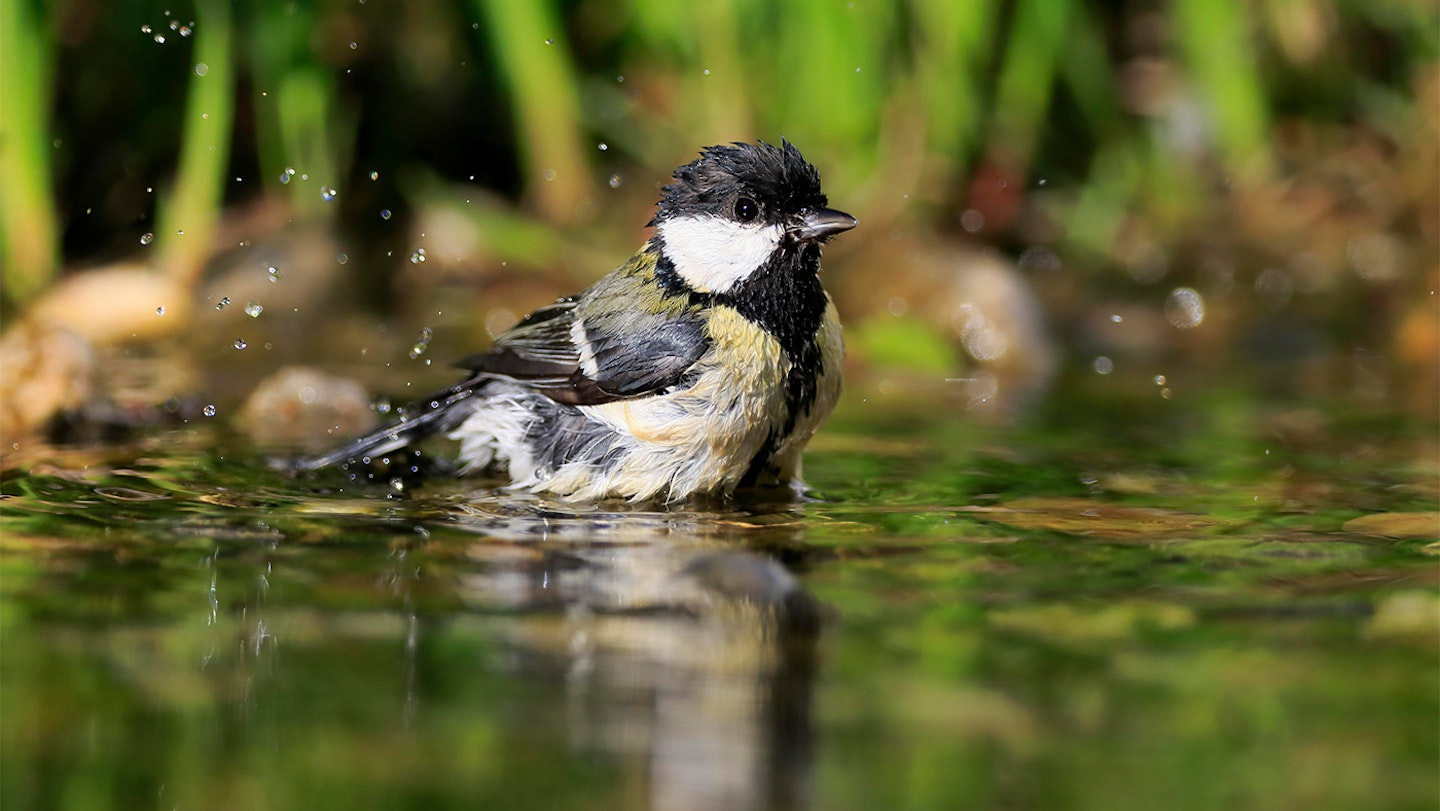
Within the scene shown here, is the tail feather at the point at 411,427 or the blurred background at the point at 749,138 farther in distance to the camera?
the blurred background at the point at 749,138

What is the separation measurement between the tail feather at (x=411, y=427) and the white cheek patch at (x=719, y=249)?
79cm

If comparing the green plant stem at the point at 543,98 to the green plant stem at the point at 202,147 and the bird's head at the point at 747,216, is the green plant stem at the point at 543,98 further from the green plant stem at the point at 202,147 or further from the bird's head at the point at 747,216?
the bird's head at the point at 747,216

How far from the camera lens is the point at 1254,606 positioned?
2.91 meters

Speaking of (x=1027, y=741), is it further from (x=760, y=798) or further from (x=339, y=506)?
(x=339, y=506)

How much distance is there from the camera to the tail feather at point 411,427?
441 cm

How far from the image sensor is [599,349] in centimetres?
429

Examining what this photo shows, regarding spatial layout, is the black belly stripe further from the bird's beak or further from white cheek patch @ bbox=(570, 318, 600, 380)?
white cheek patch @ bbox=(570, 318, 600, 380)

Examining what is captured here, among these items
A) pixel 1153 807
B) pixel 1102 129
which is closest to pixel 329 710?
pixel 1153 807

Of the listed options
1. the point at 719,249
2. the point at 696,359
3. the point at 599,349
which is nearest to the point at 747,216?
the point at 719,249

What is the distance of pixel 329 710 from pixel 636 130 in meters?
5.49

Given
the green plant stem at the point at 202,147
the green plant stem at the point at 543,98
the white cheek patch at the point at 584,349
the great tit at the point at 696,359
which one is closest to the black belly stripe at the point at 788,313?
the great tit at the point at 696,359

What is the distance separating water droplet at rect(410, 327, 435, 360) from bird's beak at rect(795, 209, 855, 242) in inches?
72.3

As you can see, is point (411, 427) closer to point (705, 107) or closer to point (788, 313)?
point (788, 313)

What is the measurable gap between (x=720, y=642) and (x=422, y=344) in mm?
3127
